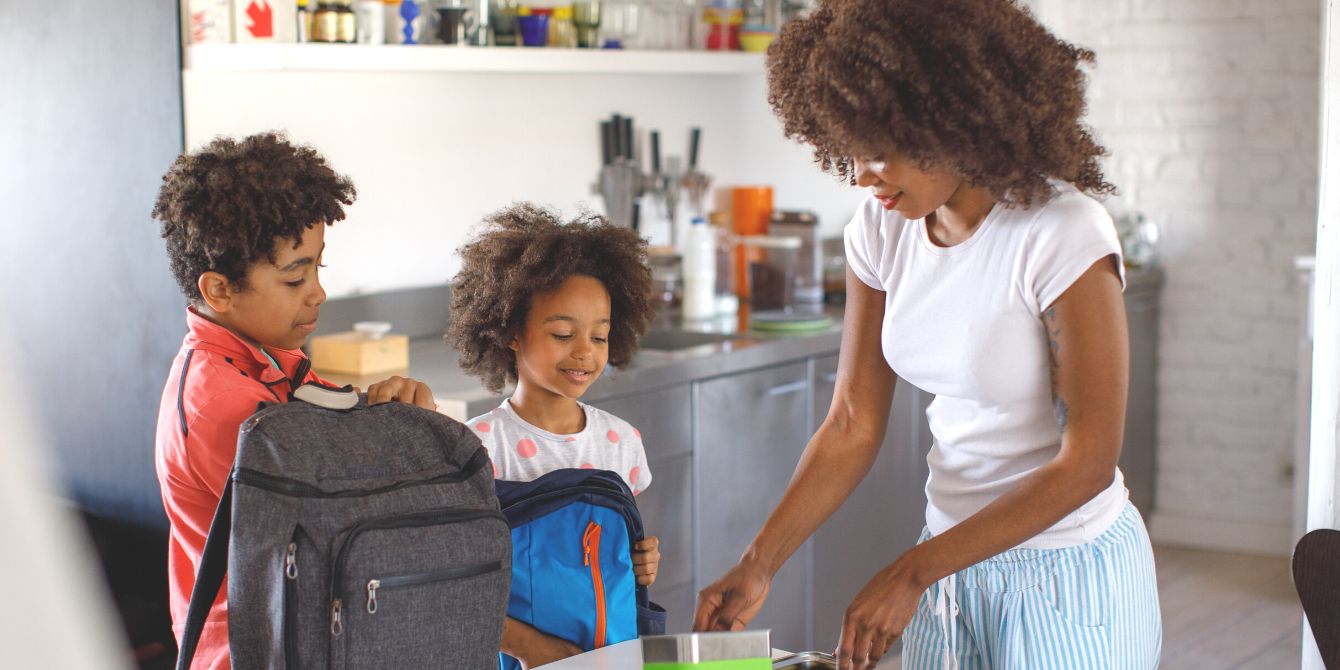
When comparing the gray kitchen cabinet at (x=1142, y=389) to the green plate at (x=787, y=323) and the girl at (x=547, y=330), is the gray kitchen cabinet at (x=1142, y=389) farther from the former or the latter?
the girl at (x=547, y=330)

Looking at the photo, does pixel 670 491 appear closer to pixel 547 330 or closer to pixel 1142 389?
pixel 547 330

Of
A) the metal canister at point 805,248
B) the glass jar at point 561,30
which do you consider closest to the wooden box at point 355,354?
the glass jar at point 561,30

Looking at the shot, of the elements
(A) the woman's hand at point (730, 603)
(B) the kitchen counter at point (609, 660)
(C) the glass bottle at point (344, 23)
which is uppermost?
(C) the glass bottle at point (344, 23)

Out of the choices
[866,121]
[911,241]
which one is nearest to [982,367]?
[911,241]

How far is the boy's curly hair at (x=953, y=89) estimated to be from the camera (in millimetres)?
1283

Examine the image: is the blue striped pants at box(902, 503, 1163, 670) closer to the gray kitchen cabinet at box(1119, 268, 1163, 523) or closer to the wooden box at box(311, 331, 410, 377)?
the wooden box at box(311, 331, 410, 377)

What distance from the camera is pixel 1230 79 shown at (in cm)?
431

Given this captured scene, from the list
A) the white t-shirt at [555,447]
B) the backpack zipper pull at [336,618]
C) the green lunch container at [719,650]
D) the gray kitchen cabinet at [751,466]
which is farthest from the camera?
the gray kitchen cabinet at [751,466]

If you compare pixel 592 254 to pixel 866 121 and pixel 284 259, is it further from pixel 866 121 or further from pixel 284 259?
pixel 866 121

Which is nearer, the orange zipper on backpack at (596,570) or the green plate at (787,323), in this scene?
the orange zipper on backpack at (596,570)

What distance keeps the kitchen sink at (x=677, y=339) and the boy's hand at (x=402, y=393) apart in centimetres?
180

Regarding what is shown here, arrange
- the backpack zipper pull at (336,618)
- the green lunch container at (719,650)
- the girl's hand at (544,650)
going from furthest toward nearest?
the girl's hand at (544,650) → the backpack zipper pull at (336,618) → the green lunch container at (719,650)

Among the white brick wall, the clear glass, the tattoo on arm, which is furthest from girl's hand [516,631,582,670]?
the white brick wall

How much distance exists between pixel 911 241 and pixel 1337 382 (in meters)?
0.72
